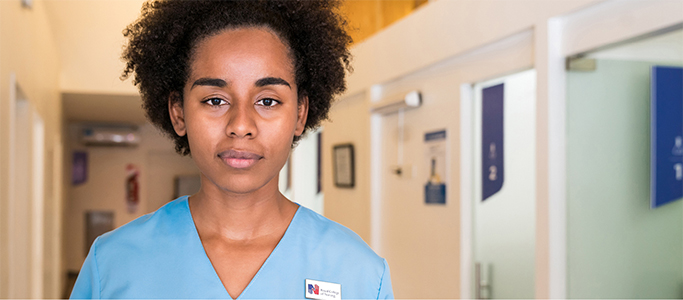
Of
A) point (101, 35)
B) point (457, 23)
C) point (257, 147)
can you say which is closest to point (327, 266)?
point (257, 147)

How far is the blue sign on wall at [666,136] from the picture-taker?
1.72m

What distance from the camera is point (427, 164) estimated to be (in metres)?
3.19

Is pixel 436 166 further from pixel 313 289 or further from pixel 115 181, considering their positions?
pixel 115 181

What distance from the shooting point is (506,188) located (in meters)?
2.59

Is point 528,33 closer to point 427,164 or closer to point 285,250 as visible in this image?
point 427,164

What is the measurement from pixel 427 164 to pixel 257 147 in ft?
7.41

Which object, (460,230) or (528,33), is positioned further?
(460,230)

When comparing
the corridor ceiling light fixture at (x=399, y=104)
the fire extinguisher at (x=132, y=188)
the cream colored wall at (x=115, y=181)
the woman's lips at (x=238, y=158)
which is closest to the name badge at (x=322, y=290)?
the woman's lips at (x=238, y=158)

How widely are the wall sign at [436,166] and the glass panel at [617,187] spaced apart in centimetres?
96

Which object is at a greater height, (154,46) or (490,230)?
(154,46)

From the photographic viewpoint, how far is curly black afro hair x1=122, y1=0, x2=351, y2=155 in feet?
3.69

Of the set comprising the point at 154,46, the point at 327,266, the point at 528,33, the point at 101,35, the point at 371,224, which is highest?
the point at 101,35

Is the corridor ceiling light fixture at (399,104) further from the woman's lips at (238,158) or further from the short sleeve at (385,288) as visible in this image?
the woman's lips at (238,158)

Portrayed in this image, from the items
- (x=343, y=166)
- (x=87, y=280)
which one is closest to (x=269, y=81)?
(x=87, y=280)
